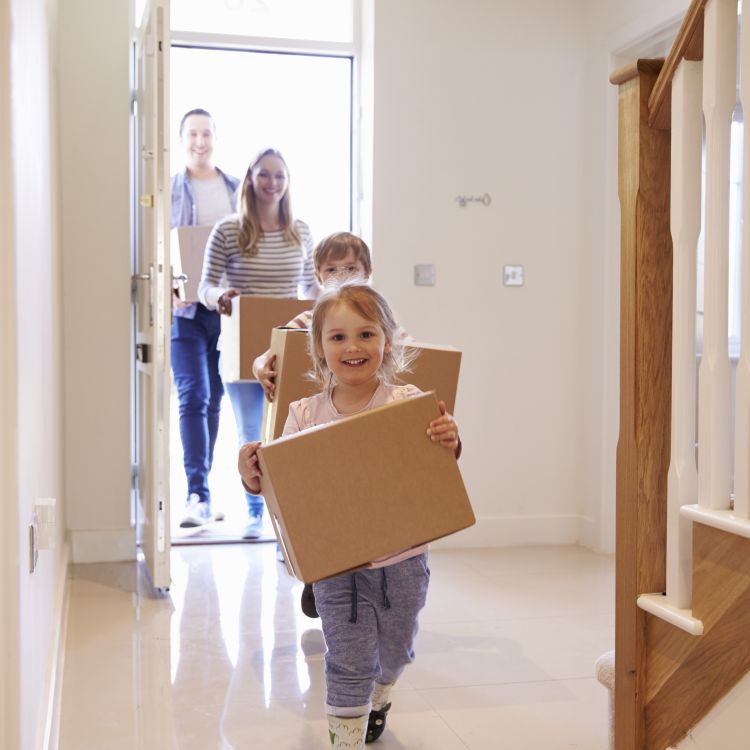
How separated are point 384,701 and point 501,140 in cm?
260

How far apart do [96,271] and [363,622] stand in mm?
2275

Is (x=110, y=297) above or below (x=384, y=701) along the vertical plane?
above

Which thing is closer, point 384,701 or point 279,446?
point 279,446

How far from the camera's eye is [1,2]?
1.24 meters

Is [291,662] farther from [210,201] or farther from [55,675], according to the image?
[210,201]

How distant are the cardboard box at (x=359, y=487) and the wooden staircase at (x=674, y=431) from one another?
13.8 inches

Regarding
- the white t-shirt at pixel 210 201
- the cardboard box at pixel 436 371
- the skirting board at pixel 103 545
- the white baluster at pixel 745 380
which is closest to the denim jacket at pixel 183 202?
the white t-shirt at pixel 210 201

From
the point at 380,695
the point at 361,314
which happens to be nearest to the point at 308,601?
the point at 380,695

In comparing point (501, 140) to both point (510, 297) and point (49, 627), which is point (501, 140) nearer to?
point (510, 297)

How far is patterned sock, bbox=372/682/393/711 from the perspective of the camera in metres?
2.02

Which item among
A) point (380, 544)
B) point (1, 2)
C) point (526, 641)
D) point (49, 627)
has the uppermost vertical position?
point (1, 2)

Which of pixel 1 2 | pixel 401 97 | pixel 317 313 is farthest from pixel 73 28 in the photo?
pixel 1 2

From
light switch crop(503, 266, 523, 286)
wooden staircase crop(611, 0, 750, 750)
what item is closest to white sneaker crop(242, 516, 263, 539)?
light switch crop(503, 266, 523, 286)

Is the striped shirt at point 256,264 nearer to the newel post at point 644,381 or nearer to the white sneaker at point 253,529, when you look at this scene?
the white sneaker at point 253,529
